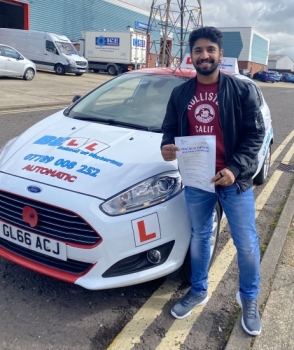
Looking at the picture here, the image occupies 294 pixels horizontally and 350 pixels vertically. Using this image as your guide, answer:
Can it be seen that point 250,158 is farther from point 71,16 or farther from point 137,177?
point 71,16

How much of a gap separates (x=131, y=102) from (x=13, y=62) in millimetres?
16373

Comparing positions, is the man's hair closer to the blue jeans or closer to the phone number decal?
the blue jeans

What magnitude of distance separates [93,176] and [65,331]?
1.02m

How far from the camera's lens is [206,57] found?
2.33 m

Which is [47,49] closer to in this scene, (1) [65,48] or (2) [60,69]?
(1) [65,48]

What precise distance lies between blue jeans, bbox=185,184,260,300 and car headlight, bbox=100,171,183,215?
172mm

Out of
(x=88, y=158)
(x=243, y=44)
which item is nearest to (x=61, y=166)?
(x=88, y=158)

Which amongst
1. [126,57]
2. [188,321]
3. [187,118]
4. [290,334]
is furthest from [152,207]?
[126,57]

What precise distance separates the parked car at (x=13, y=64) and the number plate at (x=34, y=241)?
17.4 m

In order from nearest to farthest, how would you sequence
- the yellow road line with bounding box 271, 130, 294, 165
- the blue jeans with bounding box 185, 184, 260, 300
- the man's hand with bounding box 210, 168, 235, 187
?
the man's hand with bounding box 210, 168, 235, 187
the blue jeans with bounding box 185, 184, 260, 300
the yellow road line with bounding box 271, 130, 294, 165

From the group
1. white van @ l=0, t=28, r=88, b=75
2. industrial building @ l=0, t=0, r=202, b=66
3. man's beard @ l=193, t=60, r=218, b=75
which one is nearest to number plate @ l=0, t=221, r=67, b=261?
man's beard @ l=193, t=60, r=218, b=75

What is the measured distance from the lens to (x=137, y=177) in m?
2.75

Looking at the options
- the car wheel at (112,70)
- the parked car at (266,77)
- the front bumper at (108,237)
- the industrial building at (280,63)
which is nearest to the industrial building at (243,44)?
the parked car at (266,77)

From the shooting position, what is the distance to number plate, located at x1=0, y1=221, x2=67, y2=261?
2.59 metres
